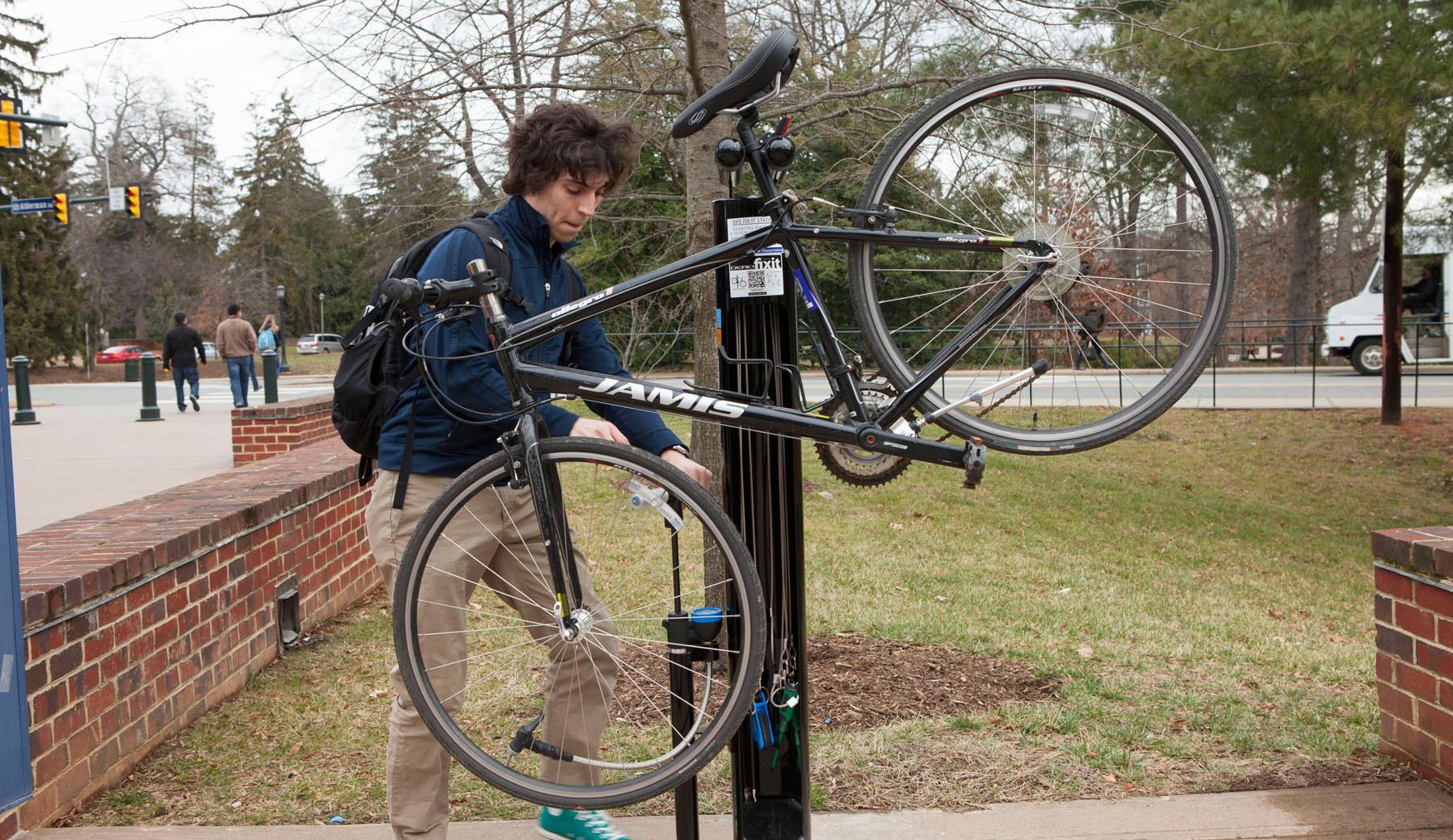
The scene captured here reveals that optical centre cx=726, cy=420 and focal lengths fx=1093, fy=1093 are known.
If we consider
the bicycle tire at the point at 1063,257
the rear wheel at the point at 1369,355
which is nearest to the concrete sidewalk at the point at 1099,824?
the bicycle tire at the point at 1063,257

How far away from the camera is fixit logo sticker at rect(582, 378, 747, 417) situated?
2.49 meters

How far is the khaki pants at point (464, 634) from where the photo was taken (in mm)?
2701

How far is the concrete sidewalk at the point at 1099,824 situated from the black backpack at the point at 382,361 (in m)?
1.29

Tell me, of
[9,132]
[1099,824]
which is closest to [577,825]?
[1099,824]

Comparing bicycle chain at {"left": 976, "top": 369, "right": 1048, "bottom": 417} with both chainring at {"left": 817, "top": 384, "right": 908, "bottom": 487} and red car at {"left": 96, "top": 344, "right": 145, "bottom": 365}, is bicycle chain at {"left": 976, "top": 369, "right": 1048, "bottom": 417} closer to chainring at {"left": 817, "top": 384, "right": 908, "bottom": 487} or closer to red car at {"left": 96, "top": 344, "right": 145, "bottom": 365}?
chainring at {"left": 817, "top": 384, "right": 908, "bottom": 487}

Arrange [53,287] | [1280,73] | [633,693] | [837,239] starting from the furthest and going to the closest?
[53,287]
[1280,73]
[633,693]
[837,239]

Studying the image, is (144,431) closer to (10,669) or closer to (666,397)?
(10,669)

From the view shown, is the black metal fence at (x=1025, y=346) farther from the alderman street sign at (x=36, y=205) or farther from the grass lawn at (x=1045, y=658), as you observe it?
the alderman street sign at (x=36, y=205)

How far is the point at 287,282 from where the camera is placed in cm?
5619

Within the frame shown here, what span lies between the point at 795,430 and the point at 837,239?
0.51 metres

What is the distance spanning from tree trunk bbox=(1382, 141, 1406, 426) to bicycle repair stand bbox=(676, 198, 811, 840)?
10351 mm

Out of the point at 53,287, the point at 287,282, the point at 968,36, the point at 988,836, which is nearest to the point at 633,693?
the point at 988,836

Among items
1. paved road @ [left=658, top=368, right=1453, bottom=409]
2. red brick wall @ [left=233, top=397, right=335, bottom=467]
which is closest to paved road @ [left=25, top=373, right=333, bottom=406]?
red brick wall @ [left=233, top=397, right=335, bottom=467]

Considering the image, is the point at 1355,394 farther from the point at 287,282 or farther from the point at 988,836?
the point at 287,282
